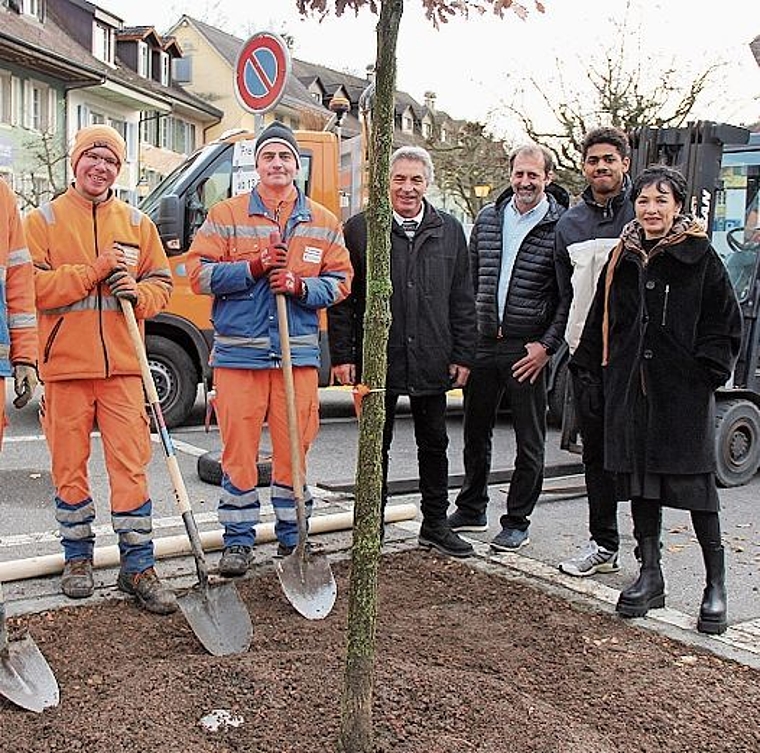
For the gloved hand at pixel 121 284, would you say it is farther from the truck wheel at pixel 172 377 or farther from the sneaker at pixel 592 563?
the truck wheel at pixel 172 377

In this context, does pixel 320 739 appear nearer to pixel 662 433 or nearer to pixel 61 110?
pixel 662 433

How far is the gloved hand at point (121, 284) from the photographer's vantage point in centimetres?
455

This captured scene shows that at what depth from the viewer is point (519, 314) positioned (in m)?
5.77

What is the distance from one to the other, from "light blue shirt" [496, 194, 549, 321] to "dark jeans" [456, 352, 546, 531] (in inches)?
12.9

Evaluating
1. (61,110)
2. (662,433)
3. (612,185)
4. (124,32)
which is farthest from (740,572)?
(124,32)

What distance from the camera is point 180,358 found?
958 centimetres

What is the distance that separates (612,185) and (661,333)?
3.27 feet

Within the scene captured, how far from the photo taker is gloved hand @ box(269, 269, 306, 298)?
4930 mm

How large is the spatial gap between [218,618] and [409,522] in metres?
2.23

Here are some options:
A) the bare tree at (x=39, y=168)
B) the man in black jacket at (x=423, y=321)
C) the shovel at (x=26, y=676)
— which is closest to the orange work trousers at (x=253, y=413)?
the man in black jacket at (x=423, y=321)

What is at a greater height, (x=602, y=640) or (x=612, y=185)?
(x=612, y=185)

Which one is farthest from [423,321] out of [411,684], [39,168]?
[39,168]

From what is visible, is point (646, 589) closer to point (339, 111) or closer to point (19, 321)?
point (19, 321)

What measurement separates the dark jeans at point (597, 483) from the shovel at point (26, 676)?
9.04 feet
